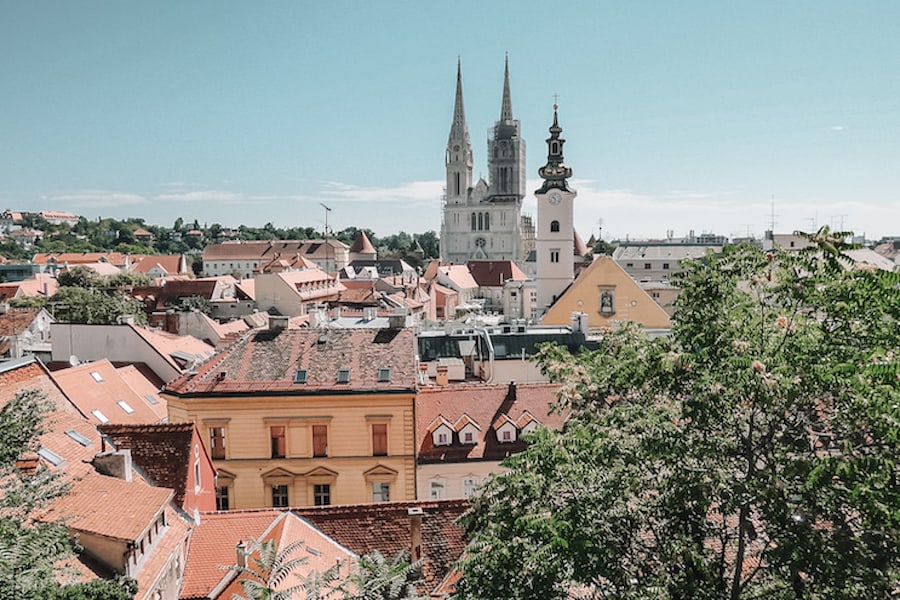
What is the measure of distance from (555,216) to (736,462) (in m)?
48.3

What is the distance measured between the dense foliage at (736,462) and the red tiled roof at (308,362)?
13740 millimetres

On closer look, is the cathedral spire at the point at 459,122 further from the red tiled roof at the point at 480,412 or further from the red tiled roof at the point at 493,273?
the red tiled roof at the point at 480,412

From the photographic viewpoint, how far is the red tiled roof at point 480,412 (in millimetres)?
23812

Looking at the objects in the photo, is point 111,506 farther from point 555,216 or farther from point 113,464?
point 555,216

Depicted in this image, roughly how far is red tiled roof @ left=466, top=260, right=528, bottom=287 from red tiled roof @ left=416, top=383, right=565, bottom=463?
92484 millimetres

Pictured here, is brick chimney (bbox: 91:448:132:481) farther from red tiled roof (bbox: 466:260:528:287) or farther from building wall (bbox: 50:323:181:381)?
red tiled roof (bbox: 466:260:528:287)

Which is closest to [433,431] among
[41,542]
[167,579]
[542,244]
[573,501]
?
[167,579]

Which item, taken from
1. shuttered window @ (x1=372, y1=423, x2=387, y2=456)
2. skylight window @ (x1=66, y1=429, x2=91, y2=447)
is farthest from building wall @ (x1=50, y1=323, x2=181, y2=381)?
skylight window @ (x1=66, y1=429, x2=91, y2=447)

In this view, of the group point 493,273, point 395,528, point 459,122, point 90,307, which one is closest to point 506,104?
point 459,122

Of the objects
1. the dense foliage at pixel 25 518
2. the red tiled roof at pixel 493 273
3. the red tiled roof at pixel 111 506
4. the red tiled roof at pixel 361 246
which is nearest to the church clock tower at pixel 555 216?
the red tiled roof at pixel 111 506

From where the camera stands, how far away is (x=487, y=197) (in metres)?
150

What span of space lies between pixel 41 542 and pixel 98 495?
624 centimetres

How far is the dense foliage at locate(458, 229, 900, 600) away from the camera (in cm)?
766

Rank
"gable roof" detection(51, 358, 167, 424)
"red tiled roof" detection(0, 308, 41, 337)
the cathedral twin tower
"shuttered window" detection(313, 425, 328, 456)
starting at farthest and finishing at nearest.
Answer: the cathedral twin tower, "red tiled roof" detection(0, 308, 41, 337), "gable roof" detection(51, 358, 167, 424), "shuttered window" detection(313, 425, 328, 456)
